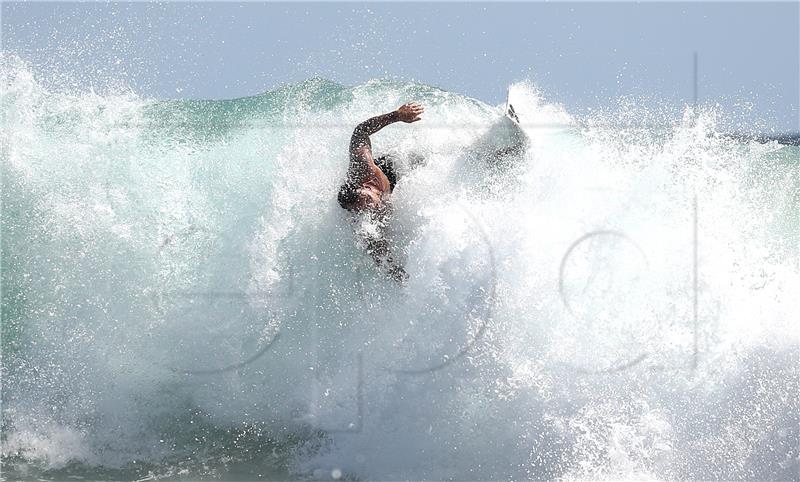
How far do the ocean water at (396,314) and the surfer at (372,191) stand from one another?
0.09 m

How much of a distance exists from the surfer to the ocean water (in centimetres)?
9

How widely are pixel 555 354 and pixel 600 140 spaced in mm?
2693

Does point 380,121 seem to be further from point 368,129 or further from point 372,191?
point 372,191

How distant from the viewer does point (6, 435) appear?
461 centimetres

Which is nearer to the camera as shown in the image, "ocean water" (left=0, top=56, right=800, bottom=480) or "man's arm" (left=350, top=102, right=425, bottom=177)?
"ocean water" (left=0, top=56, right=800, bottom=480)

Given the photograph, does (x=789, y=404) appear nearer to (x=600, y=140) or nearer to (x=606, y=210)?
(x=606, y=210)

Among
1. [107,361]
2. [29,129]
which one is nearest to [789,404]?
[107,361]

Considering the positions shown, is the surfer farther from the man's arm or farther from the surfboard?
the surfboard

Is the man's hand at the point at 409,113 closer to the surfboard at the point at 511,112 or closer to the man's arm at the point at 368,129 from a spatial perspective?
the man's arm at the point at 368,129

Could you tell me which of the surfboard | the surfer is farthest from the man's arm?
the surfboard

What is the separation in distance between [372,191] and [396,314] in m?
0.86

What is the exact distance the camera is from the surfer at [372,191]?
473cm

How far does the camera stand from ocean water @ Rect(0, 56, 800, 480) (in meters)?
4.32

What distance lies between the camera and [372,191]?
4910mm
